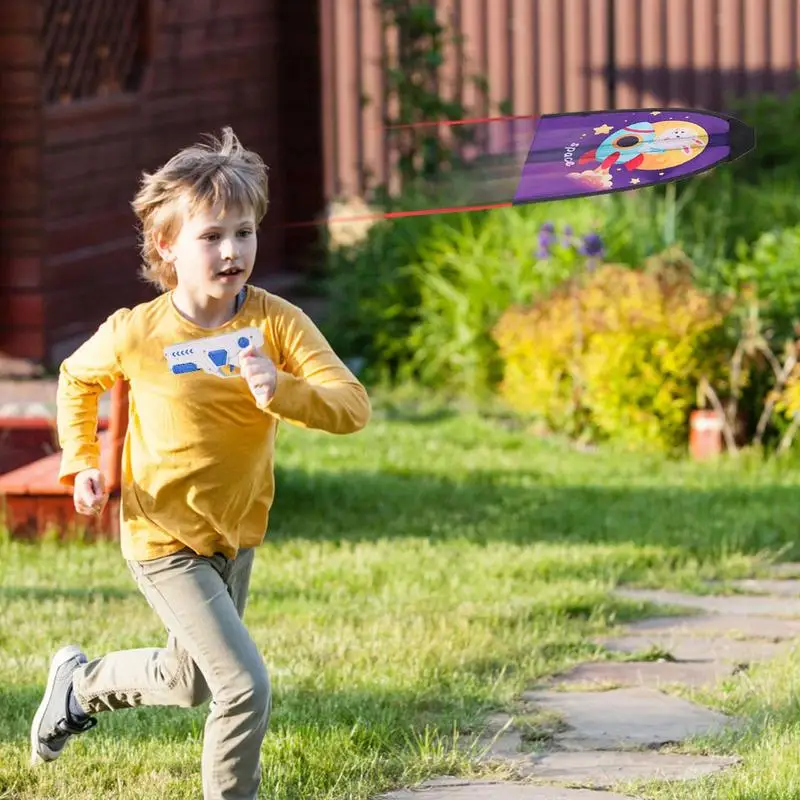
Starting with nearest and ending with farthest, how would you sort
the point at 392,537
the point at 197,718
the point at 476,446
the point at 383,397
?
the point at 197,718 < the point at 392,537 < the point at 476,446 < the point at 383,397

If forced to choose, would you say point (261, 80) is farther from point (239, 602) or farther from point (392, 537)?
point (239, 602)

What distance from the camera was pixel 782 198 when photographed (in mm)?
10266

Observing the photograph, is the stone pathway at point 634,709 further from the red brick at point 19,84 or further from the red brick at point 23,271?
the red brick at point 19,84

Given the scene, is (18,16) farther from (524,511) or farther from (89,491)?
(89,491)

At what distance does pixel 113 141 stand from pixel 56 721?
7122 millimetres

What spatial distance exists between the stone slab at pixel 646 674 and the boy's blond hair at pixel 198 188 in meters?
1.84

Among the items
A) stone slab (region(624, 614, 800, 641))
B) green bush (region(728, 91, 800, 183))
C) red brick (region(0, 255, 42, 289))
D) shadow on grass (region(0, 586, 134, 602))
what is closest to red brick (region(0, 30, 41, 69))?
red brick (region(0, 255, 42, 289))

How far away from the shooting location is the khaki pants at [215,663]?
3561mm

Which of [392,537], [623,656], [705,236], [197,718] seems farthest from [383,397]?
[197,718]

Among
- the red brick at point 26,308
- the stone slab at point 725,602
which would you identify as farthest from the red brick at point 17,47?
the stone slab at point 725,602

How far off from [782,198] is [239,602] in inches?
278

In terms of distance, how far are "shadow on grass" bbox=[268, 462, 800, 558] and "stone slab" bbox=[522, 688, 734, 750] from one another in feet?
5.78

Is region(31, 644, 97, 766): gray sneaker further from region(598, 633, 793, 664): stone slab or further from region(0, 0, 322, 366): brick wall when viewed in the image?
region(0, 0, 322, 366): brick wall

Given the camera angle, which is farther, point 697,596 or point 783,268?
point 783,268
